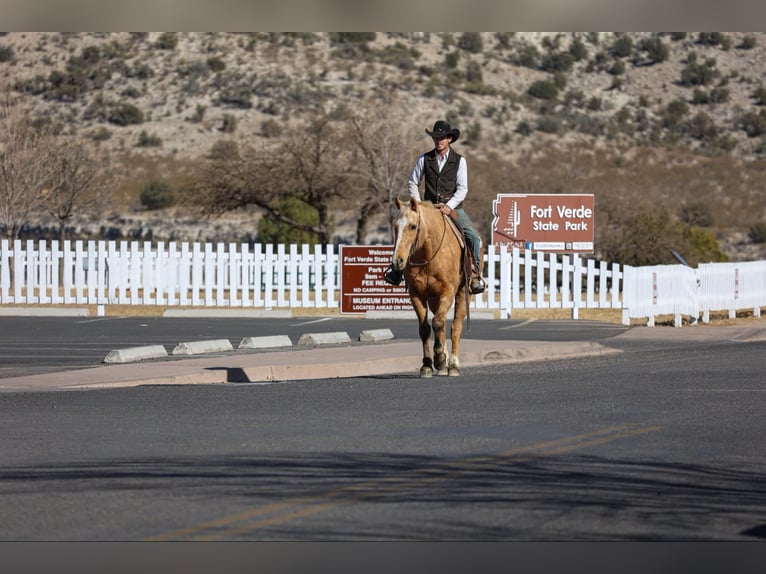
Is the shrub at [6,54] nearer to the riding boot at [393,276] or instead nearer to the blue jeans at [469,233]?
the blue jeans at [469,233]

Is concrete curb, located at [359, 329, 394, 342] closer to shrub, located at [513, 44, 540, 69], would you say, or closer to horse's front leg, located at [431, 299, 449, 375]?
horse's front leg, located at [431, 299, 449, 375]

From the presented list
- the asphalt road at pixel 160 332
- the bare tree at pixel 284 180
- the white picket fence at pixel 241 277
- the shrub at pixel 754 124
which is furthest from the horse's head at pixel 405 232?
the shrub at pixel 754 124

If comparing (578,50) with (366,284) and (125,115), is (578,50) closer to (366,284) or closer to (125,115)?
(125,115)

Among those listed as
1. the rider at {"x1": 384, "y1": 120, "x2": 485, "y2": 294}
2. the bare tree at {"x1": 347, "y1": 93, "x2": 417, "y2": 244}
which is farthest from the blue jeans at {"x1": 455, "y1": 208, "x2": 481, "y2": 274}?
the bare tree at {"x1": 347, "y1": 93, "x2": 417, "y2": 244}

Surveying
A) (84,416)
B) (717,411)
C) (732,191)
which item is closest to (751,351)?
(717,411)

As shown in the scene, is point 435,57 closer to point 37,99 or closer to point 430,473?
point 37,99

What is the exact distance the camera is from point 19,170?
48.2 m

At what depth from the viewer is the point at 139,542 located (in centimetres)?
784

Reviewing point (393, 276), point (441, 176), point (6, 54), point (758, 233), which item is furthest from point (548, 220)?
point (6, 54)

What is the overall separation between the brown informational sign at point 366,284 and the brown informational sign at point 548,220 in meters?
4.10

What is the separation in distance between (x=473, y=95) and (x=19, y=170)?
1815 inches

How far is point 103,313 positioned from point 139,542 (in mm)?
28925

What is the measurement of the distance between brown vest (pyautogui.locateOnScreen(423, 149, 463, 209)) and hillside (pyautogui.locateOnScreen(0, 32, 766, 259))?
55083 millimetres

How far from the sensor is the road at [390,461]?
8.39 meters
